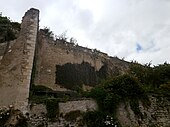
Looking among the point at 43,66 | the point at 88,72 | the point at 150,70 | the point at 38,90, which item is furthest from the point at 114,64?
the point at 38,90

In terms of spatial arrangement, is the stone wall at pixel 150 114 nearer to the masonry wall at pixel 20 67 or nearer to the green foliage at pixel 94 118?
the green foliage at pixel 94 118

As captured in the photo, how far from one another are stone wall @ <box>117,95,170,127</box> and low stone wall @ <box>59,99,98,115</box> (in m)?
1.45

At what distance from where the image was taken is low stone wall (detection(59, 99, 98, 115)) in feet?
49.6

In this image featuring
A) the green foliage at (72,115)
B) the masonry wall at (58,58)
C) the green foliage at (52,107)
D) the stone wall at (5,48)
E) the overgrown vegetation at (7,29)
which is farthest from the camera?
the masonry wall at (58,58)

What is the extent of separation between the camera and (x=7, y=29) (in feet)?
71.1

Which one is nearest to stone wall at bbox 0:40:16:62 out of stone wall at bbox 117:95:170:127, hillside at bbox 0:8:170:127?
hillside at bbox 0:8:170:127

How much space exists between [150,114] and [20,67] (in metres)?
7.31

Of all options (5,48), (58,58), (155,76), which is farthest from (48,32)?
(155,76)

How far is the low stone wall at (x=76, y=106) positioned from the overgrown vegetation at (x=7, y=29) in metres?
7.63

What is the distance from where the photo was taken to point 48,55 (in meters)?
22.1

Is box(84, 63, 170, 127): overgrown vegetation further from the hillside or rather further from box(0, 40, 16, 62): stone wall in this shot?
box(0, 40, 16, 62): stone wall

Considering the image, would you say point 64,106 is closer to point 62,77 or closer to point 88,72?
point 62,77

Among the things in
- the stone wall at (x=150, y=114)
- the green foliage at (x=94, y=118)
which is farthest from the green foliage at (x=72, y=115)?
the stone wall at (x=150, y=114)

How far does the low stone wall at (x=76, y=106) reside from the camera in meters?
15.1
